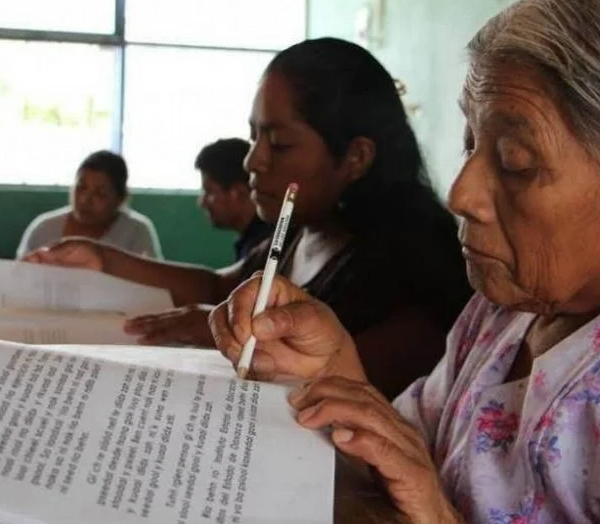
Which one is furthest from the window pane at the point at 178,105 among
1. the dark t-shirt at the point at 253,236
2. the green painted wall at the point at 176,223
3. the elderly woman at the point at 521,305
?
the elderly woman at the point at 521,305

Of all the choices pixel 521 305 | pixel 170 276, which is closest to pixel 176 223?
pixel 170 276

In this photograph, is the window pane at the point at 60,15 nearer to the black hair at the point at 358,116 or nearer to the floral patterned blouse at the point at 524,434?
the black hair at the point at 358,116

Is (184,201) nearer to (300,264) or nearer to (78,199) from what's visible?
(78,199)

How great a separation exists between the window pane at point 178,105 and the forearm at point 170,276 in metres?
2.78

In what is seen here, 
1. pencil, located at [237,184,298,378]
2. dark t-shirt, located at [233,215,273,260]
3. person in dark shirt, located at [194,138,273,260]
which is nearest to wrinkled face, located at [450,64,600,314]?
pencil, located at [237,184,298,378]

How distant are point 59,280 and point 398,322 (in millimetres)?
494

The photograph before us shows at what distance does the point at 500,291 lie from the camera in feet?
2.59

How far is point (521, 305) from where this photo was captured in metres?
0.79

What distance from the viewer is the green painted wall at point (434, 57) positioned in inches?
115

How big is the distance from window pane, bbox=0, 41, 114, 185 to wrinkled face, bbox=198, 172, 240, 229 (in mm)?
1670

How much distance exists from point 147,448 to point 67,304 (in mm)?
823

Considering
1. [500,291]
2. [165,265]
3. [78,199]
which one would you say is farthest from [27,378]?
[78,199]

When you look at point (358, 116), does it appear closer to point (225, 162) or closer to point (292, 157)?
point (292, 157)

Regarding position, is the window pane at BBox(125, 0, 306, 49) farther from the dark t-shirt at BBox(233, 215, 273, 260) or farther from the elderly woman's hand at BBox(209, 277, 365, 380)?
the elderly woman's hand at BBox(209, 277, 365, 380)
